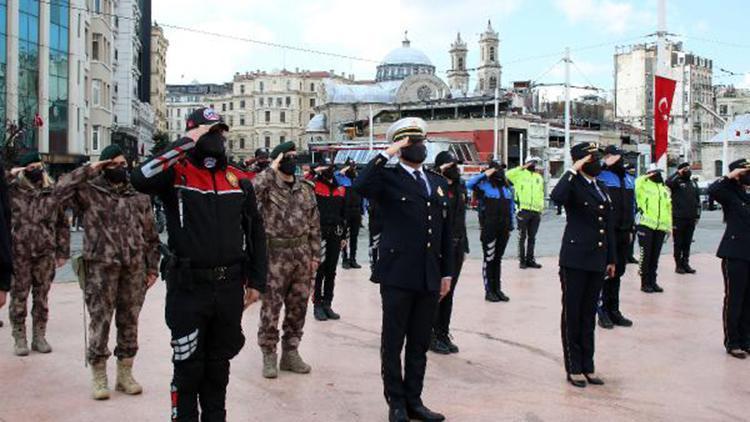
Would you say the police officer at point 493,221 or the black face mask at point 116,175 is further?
the police officer at point 493,221

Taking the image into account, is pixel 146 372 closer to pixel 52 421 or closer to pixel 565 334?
pixel 52 421

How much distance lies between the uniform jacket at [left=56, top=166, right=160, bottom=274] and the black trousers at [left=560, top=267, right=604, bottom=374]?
3527mm

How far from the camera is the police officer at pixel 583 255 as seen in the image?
668 cm

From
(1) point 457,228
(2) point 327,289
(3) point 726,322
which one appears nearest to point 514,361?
(1) point 457,228

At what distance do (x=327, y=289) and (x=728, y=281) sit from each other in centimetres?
438

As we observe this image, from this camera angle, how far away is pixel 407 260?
5.50 meters

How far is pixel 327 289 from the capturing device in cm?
950

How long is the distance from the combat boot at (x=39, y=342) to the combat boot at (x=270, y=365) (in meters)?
2.33

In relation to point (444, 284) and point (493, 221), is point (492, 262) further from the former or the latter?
point (444, 284)

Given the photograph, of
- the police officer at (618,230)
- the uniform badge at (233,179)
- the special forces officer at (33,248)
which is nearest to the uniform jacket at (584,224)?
the police officer at (618,230)

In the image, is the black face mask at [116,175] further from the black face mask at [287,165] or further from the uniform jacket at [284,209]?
the black face mask at [287,165]

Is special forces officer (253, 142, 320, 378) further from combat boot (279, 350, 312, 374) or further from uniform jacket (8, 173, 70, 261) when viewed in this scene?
uniform jacket (8, 173, 70, 261)

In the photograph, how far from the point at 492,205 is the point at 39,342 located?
6.69 meters

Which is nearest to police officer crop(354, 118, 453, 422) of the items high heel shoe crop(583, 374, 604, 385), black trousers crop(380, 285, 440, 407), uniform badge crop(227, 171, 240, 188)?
black trousers crop(380, 285, 440, 407)
